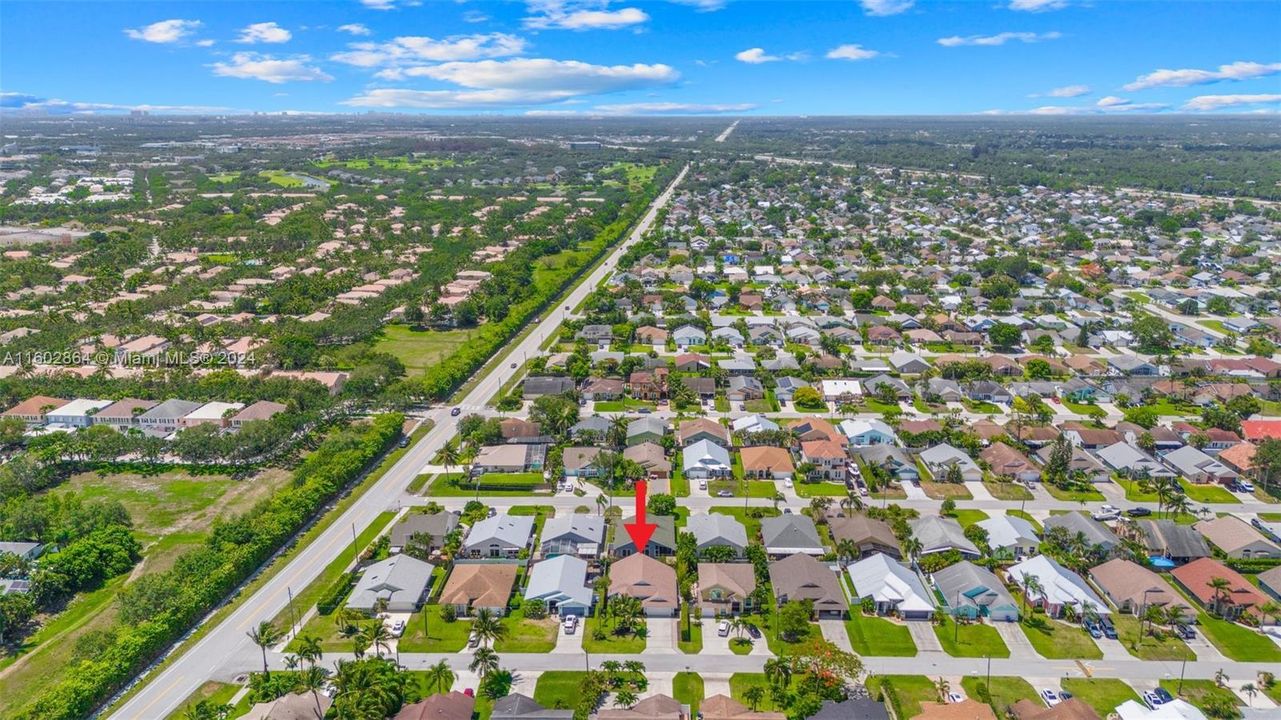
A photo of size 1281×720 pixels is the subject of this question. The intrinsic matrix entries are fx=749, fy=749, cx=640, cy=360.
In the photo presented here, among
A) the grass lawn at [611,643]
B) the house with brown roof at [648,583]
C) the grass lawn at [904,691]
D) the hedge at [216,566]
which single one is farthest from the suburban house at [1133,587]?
the hedge at [216,566]

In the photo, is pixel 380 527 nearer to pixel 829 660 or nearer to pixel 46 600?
pixel 46 600

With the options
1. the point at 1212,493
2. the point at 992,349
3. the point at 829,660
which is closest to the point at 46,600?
the point at 829,660

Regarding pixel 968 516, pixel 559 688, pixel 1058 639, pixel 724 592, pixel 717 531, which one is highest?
pixel 717 531

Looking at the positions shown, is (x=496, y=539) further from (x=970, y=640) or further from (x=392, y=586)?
(x=970, y=640)

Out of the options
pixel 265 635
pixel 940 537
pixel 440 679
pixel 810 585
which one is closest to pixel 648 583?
pixel 810 585

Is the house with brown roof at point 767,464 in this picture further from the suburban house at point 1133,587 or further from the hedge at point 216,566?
the hedge at point 216,566

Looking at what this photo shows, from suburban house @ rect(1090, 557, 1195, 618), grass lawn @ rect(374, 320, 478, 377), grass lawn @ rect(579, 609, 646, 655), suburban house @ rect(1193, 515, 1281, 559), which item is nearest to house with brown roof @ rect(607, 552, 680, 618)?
grass lawn @ rect(579, 609, 646, 655)
